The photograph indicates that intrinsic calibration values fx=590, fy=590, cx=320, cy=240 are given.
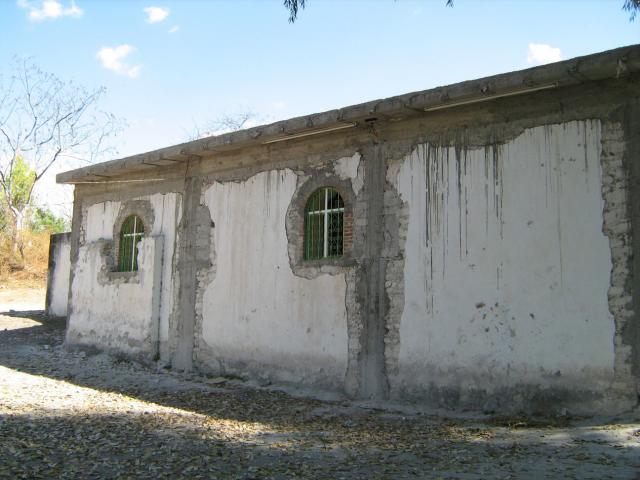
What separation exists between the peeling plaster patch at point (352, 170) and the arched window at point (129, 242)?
499 centimetres

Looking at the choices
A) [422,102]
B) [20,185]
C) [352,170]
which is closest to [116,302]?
[352,170]

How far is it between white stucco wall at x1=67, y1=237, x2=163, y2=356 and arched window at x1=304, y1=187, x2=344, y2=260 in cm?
348

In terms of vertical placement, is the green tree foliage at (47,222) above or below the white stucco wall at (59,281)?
above

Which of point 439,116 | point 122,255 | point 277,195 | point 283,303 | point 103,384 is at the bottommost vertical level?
point 103,384

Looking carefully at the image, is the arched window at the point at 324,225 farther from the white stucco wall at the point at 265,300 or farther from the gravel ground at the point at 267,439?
the gravel ground at the point at 267,439

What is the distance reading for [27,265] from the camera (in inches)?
969

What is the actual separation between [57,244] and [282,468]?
14.5m

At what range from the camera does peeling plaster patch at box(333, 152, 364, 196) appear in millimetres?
8289

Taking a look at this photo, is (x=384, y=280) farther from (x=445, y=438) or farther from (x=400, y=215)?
(x=445, y=438)

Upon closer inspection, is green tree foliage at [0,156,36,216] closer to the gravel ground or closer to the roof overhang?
the roof overhang

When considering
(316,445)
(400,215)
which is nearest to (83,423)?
(316,445)

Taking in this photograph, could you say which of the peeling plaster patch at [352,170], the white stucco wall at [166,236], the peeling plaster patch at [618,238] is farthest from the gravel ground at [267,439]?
the peeling plaster patch at [352,170]

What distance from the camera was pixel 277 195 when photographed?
9.28 metres

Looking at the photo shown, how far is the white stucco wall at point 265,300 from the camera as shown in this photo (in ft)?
27.4
